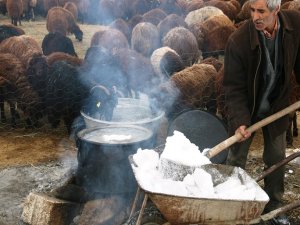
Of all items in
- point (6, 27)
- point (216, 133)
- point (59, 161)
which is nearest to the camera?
point (216, 133)

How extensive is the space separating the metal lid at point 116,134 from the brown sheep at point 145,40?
8712 millimetres

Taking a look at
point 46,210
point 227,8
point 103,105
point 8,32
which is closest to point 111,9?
point 227,8

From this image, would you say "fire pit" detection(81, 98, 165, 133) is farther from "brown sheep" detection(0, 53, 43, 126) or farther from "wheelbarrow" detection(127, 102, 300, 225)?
"wheelbarrow" detection(127, 102, 300, 225)

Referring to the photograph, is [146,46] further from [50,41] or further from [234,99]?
[234,99]

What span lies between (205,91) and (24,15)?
2123cm

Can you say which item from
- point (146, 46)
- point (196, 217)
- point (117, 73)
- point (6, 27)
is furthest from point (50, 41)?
point (196, 217)

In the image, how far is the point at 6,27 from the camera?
14.5 m

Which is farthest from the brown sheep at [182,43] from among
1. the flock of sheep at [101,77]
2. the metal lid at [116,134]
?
the metal lid at [116,134]

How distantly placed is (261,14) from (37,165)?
474 cm

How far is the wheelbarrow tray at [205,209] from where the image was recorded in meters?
3.42

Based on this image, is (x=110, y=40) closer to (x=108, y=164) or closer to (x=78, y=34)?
(x=78, y=34)

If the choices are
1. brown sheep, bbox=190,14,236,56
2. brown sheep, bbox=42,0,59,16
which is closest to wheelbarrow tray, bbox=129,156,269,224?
brown sheep, bbox=190,14,236,56

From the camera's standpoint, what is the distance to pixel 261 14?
4.07m

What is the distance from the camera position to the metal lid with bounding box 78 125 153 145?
526 cm
